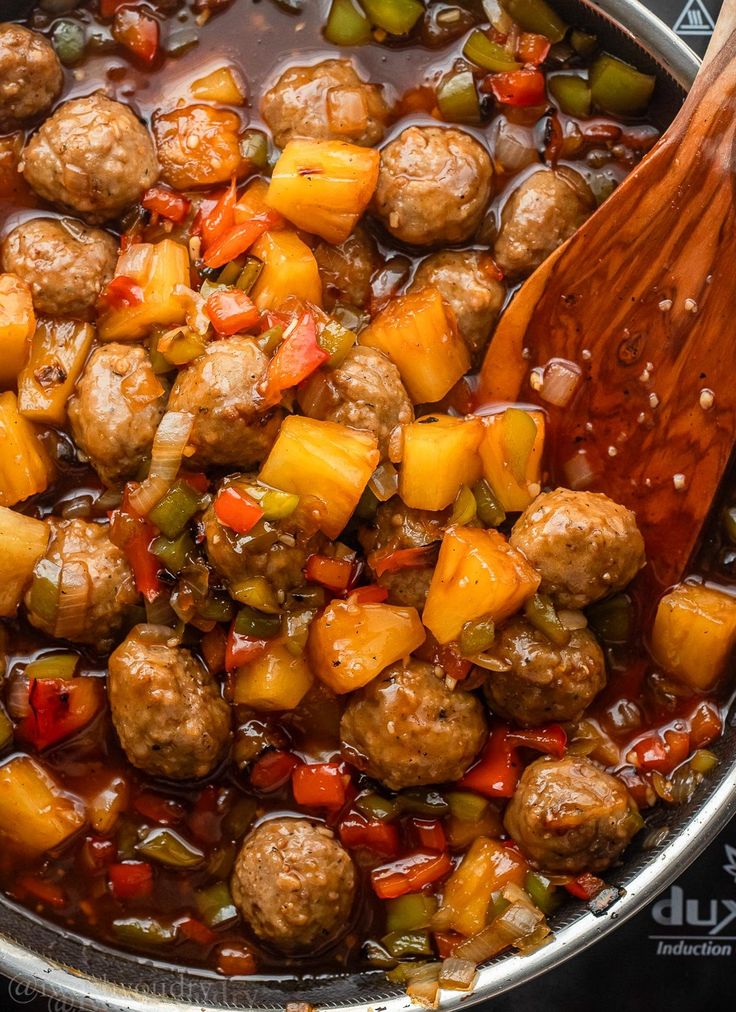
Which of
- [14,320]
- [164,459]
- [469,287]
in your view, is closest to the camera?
[164,459]

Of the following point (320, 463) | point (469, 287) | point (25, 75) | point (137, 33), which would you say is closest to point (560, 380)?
point (469, 287)

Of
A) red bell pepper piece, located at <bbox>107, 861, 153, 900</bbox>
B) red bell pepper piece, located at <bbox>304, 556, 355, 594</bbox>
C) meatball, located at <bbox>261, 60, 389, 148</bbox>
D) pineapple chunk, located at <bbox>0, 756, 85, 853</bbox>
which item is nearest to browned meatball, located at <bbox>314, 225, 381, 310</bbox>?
meatball, located at <bbox>261, 60, 389, 148</bbox>

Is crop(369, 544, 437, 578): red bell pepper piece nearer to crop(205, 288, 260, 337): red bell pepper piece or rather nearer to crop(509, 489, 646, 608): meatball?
crop(509, 489, 646, 608): meatball

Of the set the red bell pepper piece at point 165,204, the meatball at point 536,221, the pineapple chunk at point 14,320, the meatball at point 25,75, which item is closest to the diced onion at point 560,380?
the meatball at point 536,221

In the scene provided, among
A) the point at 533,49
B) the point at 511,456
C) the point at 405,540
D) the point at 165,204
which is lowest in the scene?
the point at 405,540

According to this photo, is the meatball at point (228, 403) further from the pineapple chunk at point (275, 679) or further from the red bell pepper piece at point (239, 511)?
the pineapple chunk at point (275, 679)

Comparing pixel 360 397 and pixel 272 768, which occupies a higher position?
pixel 360 397

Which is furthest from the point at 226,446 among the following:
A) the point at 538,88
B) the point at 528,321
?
the point at 538,88

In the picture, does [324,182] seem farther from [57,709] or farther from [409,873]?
[409,873]
